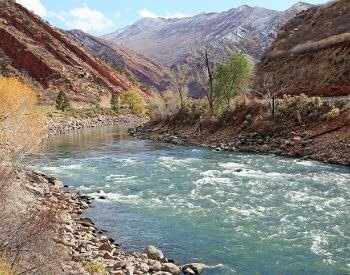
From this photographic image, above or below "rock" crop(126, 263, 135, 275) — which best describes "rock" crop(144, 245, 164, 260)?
below

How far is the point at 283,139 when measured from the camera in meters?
33.0

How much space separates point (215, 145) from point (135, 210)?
19.5 m

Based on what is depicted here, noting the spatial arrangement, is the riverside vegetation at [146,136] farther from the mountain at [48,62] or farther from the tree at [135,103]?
the mountain at [48,62]

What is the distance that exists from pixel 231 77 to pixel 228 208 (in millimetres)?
25780

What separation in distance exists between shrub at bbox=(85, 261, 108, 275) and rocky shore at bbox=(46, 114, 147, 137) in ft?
146

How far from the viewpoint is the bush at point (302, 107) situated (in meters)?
34.0

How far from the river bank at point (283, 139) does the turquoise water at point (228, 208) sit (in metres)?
1.66

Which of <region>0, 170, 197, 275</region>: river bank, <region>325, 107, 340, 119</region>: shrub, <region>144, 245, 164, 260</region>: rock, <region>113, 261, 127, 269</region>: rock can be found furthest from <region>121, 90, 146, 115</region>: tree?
<region>113, 261, 127, 269</region>: rock

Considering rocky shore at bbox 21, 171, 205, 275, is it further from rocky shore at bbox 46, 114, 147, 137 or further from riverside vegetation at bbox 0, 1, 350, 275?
rocky shore at bbox 46, 114, 147, 137

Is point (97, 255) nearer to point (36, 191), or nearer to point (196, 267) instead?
point (196, 267)

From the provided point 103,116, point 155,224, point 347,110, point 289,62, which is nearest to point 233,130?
point 347,110

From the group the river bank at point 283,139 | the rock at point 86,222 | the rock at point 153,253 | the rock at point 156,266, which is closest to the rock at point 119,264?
the rock at point 156,266

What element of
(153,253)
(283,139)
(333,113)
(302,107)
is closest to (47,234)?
(153,253)

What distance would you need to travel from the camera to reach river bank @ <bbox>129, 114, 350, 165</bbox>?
→ 28672mm
